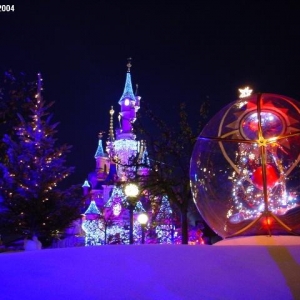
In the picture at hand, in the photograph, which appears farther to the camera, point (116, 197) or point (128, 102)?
point (128, 102)

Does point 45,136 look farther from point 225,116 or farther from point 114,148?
point 114,148

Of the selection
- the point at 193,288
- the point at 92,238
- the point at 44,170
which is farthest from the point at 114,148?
the point at 193,288

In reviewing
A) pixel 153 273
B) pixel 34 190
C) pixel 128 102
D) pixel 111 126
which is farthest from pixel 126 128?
pixel 153 273

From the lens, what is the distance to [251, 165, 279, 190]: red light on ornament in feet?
15.8

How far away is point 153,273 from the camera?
74.3 inches

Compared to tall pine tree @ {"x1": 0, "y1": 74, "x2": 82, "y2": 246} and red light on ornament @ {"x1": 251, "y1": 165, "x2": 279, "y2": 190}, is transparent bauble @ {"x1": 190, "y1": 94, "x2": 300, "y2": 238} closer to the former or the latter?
red light on ornament @ {"x1": 251, "y1": 165, "x2": 279, "y2": 190}

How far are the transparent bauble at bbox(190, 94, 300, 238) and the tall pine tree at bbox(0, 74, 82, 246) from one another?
11.2 metres

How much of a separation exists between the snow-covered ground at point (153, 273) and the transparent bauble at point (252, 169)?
8.88 feet

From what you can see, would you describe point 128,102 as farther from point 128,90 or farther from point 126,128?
point 126,128

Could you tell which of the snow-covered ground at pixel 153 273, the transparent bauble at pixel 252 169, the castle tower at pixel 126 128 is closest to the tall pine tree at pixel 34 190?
the transparent bauble at pixel 252 169

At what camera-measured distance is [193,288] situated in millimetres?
1866

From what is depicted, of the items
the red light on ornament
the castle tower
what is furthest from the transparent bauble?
the castle tower

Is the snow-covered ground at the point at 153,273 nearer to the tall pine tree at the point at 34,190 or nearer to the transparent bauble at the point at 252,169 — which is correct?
the transparent bauble at the point at 252,169

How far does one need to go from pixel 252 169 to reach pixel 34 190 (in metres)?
12.0
